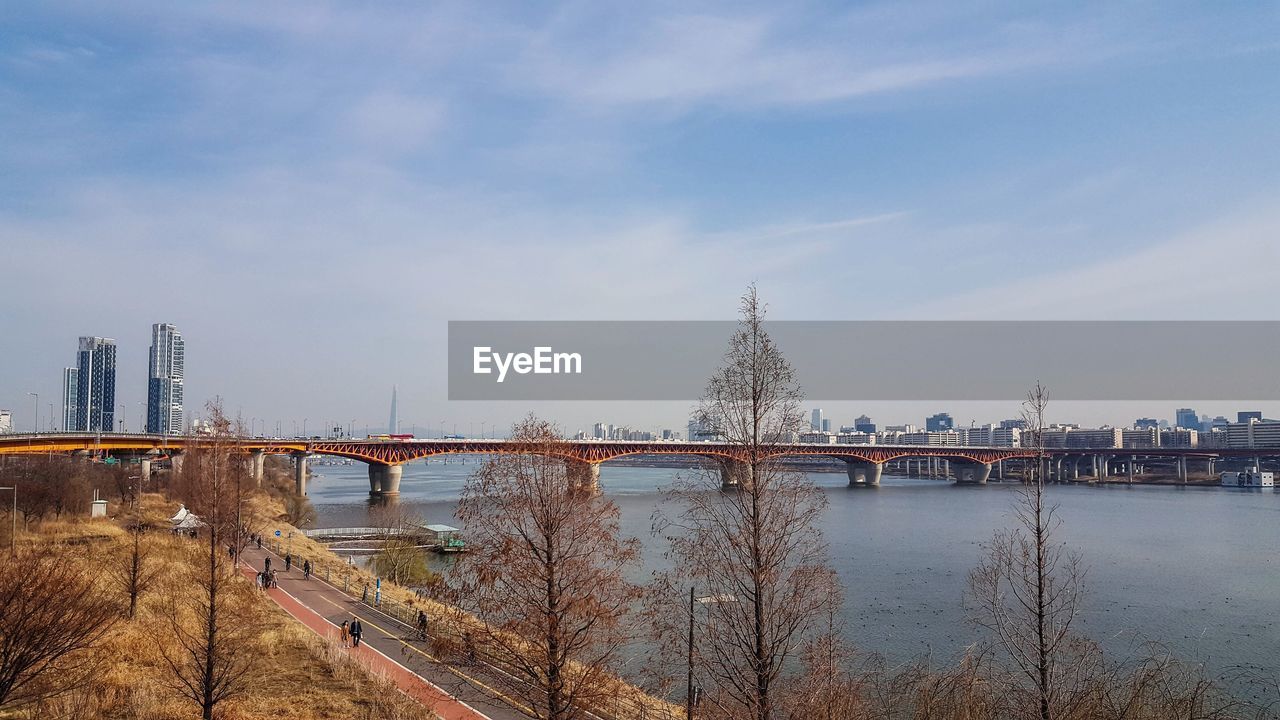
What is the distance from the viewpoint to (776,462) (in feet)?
50.9

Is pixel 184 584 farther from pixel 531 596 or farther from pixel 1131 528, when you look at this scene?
pixel 1131 528

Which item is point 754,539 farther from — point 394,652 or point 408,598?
point 408,598

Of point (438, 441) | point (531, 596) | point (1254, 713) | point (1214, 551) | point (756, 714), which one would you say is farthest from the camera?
point (438, 441)

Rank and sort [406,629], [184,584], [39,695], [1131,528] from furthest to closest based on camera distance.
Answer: [1131,528], [184,584], [406,629], [39,695]

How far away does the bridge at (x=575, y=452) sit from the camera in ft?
55.8

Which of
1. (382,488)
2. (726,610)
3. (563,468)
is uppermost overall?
(563,468)

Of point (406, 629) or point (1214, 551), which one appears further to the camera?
point (1214, 551)

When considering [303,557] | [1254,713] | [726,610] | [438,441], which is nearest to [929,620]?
[1254,713]

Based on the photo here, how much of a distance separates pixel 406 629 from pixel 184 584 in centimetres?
1043

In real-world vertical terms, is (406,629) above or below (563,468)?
below

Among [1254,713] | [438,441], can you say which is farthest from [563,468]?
[438,441]

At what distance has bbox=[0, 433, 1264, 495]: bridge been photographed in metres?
17.0

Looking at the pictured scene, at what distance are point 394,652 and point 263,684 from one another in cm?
509

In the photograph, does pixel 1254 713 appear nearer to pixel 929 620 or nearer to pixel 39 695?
pixel 929 620
